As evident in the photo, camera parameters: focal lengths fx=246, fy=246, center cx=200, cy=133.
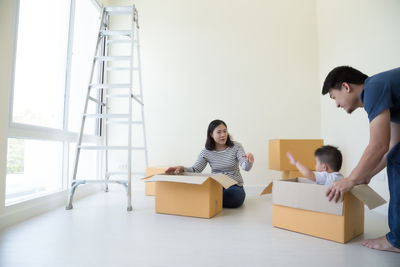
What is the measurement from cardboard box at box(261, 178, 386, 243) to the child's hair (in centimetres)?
27

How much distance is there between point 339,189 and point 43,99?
7.45 ft

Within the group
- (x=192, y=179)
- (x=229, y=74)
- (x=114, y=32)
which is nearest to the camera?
(x=192, y=179)

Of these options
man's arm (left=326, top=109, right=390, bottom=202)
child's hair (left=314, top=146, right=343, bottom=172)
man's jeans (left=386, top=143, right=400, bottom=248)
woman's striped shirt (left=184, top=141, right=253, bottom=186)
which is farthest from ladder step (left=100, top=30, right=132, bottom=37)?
man's jeans (left=386, top=143, right=400, bottom=248)

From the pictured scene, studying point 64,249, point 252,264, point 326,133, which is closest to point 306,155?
point 326,133

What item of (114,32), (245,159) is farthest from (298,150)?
(114,32)

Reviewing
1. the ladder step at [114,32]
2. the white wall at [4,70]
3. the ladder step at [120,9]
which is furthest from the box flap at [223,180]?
the ladder step at [120,9]

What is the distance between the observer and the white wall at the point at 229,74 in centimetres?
293

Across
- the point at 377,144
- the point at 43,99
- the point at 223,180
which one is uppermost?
the point at 43,99

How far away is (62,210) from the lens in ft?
6.40

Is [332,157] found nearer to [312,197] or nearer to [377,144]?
[312,197]

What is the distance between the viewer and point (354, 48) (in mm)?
2266

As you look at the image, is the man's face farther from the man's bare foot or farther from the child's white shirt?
the man's bare foot

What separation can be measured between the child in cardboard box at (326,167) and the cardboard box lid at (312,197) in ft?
0.54

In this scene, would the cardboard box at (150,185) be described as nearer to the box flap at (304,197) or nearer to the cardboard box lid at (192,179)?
the cardboard box lid at (192,179)
